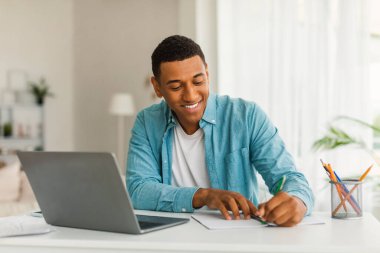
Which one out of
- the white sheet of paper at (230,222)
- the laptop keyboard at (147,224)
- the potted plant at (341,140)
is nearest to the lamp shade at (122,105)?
the potted plant at (341,140)

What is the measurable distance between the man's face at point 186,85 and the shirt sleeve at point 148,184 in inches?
7.4

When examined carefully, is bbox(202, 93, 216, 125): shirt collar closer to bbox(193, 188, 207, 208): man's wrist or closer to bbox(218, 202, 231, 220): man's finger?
bbox(193, 188, 207, 208): man's wrist

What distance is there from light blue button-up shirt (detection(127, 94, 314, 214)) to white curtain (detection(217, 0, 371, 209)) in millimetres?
2634

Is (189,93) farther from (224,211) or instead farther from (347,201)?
(347,201)

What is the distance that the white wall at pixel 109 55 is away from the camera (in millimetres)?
6527

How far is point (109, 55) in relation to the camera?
22.3 feet

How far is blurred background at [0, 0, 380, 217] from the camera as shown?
450cm

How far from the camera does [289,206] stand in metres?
1.45

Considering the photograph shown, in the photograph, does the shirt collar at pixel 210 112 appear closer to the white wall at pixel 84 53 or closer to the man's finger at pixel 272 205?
the man's finger at pixel 272 205

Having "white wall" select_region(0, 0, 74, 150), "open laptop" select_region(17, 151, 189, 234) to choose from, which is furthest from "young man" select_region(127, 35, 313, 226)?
"white wall" select_region(0, 0, 74, 150)

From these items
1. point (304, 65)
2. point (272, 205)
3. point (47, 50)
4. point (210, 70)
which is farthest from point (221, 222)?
point (47, 50)

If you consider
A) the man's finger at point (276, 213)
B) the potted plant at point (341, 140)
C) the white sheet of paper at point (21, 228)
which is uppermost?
the man's finger at point (276, 213)

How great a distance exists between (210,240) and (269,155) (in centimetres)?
69

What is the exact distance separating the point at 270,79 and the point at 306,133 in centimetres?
52
